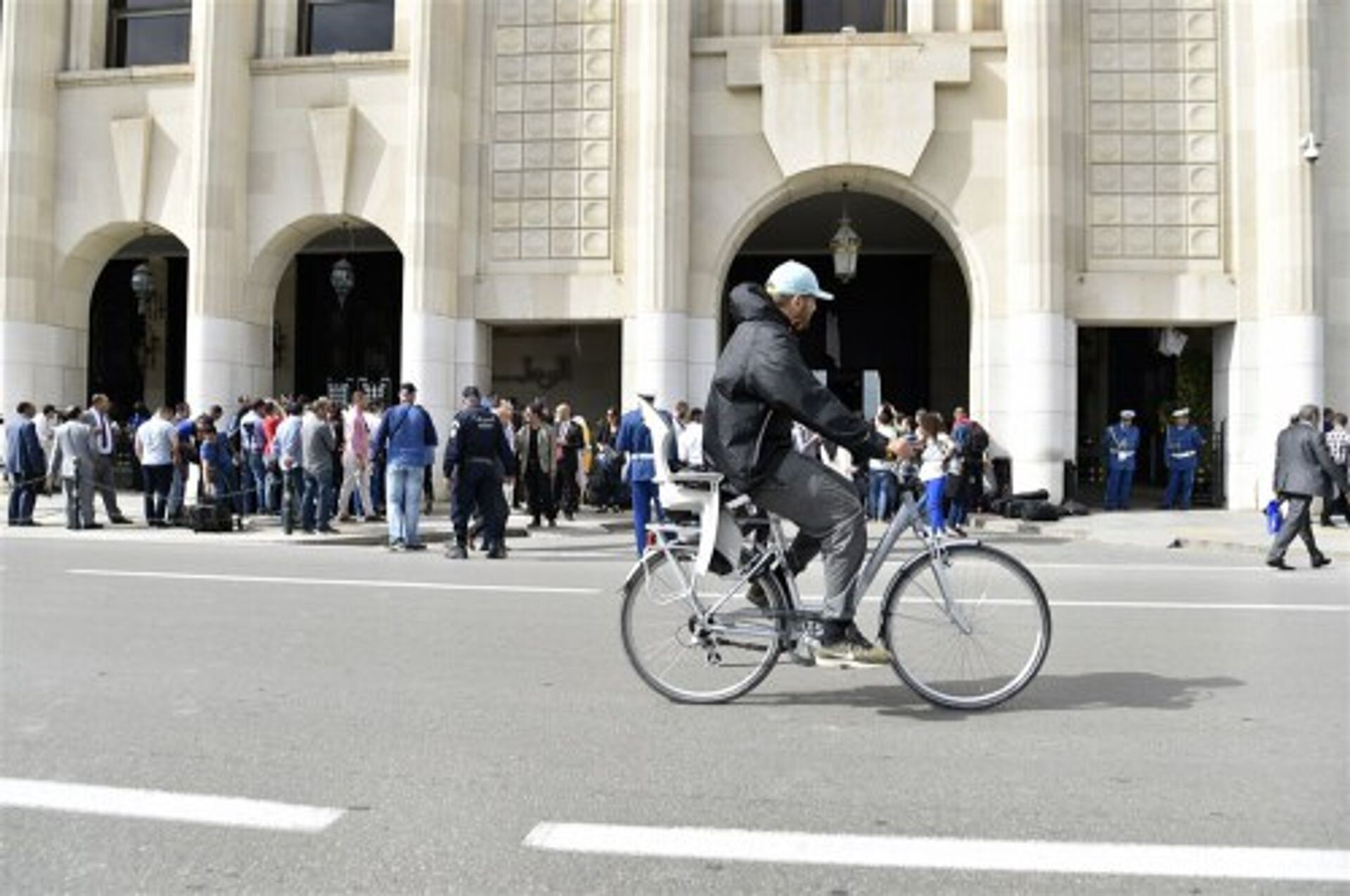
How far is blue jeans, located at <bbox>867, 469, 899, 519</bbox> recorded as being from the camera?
15.8 meters

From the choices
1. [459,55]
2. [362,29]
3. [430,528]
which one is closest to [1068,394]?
[430,528]

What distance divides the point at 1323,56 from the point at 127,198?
21.6 m

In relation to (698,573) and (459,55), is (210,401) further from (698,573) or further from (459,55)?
(698,573)

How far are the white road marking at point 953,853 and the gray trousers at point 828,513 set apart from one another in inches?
66.5

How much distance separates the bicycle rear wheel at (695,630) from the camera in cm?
515

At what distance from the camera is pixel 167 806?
369 cm

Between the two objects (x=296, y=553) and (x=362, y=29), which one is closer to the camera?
(x=296, y=553)

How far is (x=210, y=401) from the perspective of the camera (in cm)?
1984

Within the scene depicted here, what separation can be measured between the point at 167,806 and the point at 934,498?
11.8 meters

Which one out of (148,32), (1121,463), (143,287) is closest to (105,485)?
(143,287)

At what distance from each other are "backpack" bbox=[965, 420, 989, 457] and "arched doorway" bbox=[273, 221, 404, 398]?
14.4 meters

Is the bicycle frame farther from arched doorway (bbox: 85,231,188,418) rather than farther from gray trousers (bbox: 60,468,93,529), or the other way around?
arched doorway (bbox: 85,231,188,418)

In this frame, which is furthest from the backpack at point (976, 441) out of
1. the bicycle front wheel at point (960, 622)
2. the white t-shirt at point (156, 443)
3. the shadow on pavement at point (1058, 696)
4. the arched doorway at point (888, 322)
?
the bicycle front wheel at point (960, 622)

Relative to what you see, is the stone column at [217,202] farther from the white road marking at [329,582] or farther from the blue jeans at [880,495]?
the blue jeans at [880,495]
